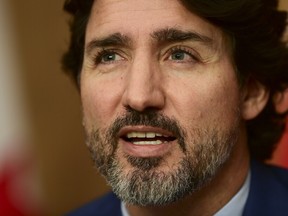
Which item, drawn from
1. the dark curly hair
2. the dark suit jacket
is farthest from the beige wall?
the dark suit jacket

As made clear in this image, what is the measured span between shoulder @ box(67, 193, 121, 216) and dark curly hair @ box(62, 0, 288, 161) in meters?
0.40

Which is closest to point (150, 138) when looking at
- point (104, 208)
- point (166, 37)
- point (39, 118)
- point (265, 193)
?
point (166, 37)

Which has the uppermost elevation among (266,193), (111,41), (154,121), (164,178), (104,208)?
(111,41)

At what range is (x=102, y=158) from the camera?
4.88ft

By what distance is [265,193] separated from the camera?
154cm

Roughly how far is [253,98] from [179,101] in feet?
1.07

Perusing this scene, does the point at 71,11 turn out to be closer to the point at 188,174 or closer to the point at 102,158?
the point at 102,158

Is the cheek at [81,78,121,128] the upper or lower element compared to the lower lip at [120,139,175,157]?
upper

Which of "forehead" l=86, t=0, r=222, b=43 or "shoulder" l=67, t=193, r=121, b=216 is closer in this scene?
"forehead" l=86, t=0, r=222, b=43

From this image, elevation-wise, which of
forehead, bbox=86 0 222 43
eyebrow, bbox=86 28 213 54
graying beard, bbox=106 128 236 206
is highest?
forehead, bbox=86 0 222 43

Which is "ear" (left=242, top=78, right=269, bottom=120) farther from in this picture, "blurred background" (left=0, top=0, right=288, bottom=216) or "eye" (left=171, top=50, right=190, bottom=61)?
"blurred background" (left=0, top=0, right=288, bottom=216)

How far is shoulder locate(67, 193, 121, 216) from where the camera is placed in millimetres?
1743

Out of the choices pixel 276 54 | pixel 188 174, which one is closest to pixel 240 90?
pixel 276 54

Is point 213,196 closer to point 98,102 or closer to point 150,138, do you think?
point 150,138
